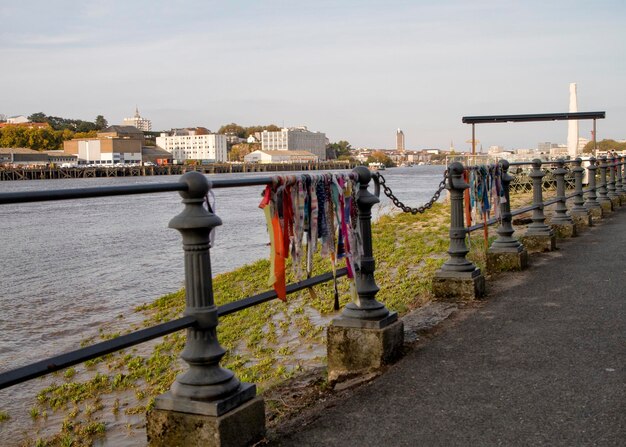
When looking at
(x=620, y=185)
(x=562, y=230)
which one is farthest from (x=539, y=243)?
(x=620, y=185)

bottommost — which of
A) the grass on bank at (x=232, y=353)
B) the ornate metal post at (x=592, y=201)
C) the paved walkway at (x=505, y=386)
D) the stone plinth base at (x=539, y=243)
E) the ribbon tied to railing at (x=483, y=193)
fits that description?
the grass on bank at (x=232, y=353)

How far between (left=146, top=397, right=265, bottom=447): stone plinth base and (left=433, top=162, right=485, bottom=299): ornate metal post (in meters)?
3.79

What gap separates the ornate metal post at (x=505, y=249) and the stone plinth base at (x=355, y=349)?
13.5ft

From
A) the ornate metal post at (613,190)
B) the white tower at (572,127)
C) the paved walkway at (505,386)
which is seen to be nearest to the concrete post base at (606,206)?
the ornate metal post at (613,190)

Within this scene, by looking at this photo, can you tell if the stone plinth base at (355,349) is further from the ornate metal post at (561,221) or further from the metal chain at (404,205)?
the ornate metal post at (561,221)

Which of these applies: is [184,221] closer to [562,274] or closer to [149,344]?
[562,274]

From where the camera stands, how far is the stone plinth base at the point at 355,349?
4969mm

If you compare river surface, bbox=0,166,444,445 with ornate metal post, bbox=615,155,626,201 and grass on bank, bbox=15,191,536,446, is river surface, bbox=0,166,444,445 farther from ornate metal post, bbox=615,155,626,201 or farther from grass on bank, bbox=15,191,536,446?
ornate metal post, bbox=615,155,626,201

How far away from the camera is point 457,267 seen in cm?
716

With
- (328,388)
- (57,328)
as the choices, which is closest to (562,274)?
(328,388)

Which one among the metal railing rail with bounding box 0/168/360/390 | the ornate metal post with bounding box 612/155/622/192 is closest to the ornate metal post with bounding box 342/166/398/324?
the metal railing rail with bounding box 0/168/360/390

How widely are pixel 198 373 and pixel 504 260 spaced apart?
5.98m

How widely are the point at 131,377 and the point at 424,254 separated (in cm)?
718

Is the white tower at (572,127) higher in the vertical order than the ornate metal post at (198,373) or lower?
higher
